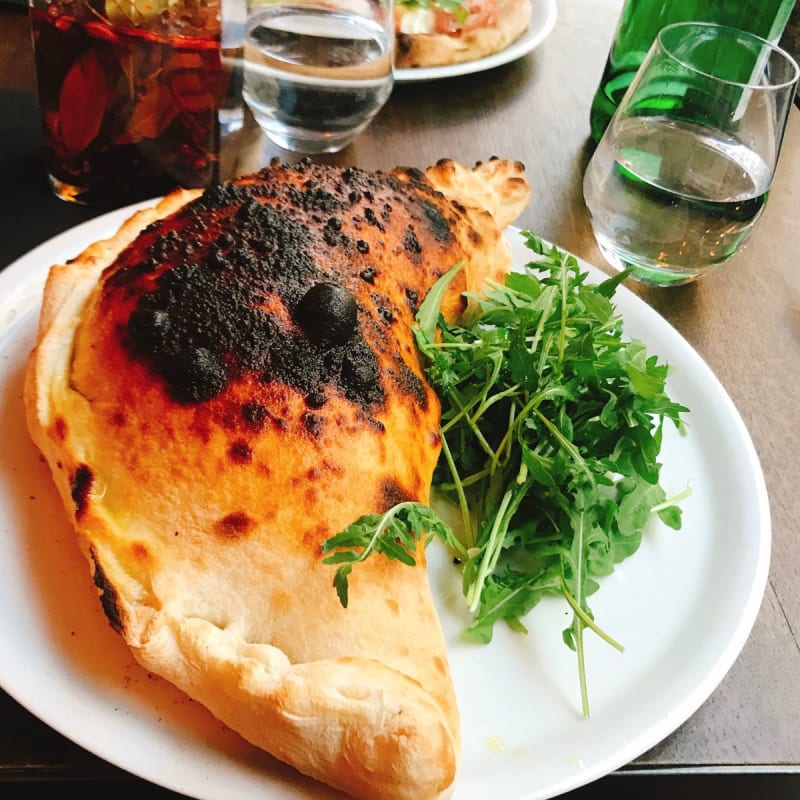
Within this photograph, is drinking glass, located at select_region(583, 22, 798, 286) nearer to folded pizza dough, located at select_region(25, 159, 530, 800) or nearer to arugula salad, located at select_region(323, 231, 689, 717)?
arugula salad, located at select_region(323, 231, 689, 717)

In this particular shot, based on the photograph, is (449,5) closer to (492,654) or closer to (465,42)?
(465,42)

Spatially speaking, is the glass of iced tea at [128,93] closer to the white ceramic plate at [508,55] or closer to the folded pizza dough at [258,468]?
the folded pizza dough at [258,468]

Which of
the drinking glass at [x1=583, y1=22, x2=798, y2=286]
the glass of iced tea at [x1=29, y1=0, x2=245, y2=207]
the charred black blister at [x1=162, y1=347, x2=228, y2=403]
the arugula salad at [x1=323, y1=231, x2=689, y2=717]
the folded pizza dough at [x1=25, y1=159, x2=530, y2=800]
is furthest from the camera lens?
the drinking glass at [x1=583, y1=22, x2=798, y2=286]

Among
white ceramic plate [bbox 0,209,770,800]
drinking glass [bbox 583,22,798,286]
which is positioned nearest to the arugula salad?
white ceramic plate [bbox 0,209,770,800]

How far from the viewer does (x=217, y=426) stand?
821 mm

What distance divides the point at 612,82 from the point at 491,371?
Result: 1023mm

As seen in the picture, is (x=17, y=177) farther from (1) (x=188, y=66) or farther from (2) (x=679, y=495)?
(2) (x=679, y=495)

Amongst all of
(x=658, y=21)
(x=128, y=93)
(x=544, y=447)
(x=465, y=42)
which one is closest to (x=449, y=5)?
(x=465, y=42)

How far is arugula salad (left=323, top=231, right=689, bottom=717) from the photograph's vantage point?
93 centimetres

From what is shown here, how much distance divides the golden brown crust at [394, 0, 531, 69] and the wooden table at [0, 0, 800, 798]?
10 centimetres

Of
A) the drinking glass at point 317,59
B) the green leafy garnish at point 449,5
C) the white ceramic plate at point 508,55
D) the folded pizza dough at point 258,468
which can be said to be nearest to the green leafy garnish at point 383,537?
the folded pizza dough at point 258,468

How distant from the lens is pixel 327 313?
2.81 ft

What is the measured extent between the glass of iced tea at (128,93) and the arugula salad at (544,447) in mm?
533

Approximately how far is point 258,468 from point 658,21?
4.59 feet
